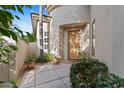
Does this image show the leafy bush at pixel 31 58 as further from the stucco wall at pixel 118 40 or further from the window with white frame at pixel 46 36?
the stucco wall at pixel 118 40

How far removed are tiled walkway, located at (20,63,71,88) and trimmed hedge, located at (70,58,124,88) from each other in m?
0.09

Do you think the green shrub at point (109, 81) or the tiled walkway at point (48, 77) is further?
the tiled walkway at point (48, 77)

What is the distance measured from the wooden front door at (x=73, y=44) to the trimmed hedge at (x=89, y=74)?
120 millimetres

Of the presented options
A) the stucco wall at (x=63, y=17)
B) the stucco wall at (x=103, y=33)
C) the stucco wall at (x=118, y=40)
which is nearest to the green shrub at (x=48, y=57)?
the stucco wall at (x=63, y=17)

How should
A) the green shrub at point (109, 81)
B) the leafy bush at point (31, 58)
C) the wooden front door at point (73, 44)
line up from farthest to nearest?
1. the wooden front door at point (73, 44)
2. the leafy bush at point (31, 58)
3. the green shrub at point (109, 81)

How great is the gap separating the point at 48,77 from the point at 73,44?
0.55 metres

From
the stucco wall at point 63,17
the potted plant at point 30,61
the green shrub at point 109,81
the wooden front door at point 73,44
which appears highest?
the stucco wall at point 63,17

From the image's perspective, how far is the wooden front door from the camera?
110 inches

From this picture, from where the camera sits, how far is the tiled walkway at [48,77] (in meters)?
2.67

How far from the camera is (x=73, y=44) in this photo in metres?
2.88

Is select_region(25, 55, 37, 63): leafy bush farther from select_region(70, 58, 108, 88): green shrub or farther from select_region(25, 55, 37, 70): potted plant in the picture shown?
select_region(70, 58, 108, 88): green shrub

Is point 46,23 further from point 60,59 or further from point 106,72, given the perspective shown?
point 106,72

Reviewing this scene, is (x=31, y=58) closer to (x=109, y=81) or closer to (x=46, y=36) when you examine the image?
(x=46, y=36)

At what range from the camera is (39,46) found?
8.61 ft
